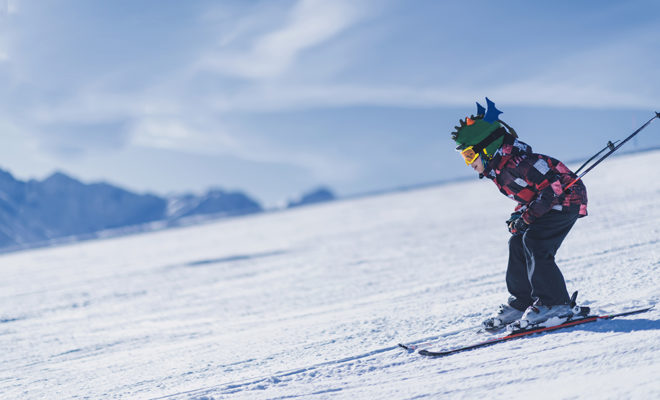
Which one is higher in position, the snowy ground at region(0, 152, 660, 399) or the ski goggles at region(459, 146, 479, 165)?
the ski goggles at region(459, 146, 479, 165)

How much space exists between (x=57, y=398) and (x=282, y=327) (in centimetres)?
189

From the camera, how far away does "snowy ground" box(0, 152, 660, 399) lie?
2473 millimetres

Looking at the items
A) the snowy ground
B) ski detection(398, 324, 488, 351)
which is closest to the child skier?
the snowy ground

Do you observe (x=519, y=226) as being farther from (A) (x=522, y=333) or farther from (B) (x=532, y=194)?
(A) (x=522, y=333)

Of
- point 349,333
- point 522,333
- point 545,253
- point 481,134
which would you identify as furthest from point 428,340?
point 481,134

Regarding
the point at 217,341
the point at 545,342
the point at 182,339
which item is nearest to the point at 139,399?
the point at 217,341

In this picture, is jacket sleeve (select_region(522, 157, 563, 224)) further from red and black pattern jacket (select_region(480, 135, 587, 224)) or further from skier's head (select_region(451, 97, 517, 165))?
skier's head (select_region(451, 97, 517, 165))

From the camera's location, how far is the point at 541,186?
112 inches

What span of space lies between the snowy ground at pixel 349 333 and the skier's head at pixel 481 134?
4.01ft

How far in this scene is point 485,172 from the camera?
3.07 meters

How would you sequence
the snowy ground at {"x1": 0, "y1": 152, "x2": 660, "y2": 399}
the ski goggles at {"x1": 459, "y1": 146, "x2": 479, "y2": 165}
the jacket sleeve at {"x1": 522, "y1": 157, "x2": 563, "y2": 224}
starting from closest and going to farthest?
the snowy ground at {"x1": 0, "y1": 152, "x2": 660, "y2": 399}
the jacket sleeve at {"x1": 522, "y1": 157, "x2": 563, "y2": 224}
the ski goggles at {"x1": 459, "y1": 146, "x2": 479, "y2": 165}

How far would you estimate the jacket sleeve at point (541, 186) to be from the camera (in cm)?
281

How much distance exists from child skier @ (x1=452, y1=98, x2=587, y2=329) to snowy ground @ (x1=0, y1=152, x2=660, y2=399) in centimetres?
28

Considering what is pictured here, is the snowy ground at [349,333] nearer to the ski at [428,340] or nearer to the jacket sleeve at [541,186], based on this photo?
the ski at [428,340]
